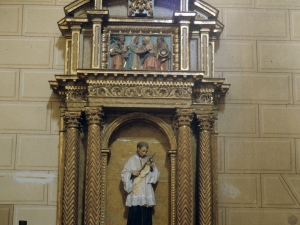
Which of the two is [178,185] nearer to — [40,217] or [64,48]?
[40,217]

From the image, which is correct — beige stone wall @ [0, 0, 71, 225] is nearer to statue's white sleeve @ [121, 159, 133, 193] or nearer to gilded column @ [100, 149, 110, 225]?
gilded column @ [100, 149, 110, 225]

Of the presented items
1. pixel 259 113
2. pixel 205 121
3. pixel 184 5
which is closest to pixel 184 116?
pixel 205 121

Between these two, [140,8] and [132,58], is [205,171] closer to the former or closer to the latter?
[132,58]

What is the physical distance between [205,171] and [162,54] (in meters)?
1.84

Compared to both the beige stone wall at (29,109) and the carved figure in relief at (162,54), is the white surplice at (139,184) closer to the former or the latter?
the beige stone wall at (29,109)

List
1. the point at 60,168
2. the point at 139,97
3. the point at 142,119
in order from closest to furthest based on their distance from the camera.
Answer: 1. the point at 139,97
2. the point at 60,168
3. the point at 142,119

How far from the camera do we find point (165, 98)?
25.4 feet

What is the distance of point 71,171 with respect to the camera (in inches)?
300

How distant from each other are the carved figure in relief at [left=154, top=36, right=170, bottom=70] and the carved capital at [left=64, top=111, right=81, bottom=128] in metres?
1.41

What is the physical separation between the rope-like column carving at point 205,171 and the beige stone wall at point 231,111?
0.43 m

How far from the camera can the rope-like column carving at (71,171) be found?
7520mm

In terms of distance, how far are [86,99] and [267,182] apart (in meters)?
2.92

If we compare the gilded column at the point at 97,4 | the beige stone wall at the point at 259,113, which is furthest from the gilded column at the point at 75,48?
the beige stone wall at the point at 259,113

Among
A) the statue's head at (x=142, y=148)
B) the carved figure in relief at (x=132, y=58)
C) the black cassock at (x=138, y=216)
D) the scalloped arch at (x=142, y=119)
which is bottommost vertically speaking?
the black cassock at (x=138, y=216)
